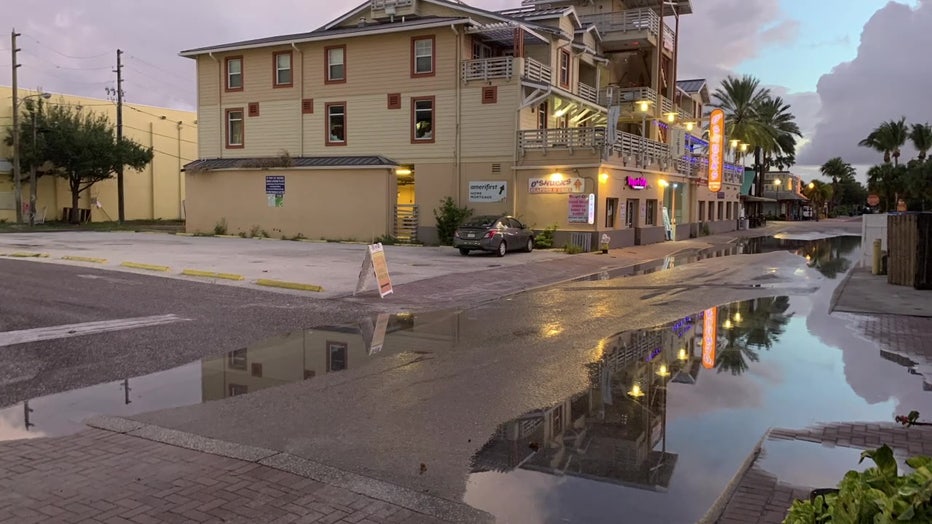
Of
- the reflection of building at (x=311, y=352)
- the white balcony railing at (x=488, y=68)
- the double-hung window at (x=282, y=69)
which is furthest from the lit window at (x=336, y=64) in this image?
the reflection of building at (x=311, y=352)

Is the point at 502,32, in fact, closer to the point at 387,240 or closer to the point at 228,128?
the point at 387,240

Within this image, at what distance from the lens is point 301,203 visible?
112ft

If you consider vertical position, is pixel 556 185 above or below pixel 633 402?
above

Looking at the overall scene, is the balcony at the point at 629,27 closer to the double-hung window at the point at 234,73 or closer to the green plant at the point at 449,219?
the green plant at the point at 449,219

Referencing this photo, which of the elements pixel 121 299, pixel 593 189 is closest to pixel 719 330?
pixel 121 299

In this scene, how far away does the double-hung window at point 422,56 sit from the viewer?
31.3 m

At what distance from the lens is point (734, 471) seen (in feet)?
17.5

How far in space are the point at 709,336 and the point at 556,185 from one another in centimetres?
1878

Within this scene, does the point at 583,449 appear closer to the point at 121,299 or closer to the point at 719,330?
the point at 719,330

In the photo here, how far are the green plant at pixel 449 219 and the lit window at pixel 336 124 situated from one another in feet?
22.9

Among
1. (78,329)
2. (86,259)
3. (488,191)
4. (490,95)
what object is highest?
(490,95)

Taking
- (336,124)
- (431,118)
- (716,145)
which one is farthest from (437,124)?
(716,145)

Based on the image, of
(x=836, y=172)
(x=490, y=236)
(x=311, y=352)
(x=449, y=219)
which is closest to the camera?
(x=311, y=352)

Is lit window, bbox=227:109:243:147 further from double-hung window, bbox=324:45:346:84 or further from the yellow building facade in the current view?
the yellow building facade
